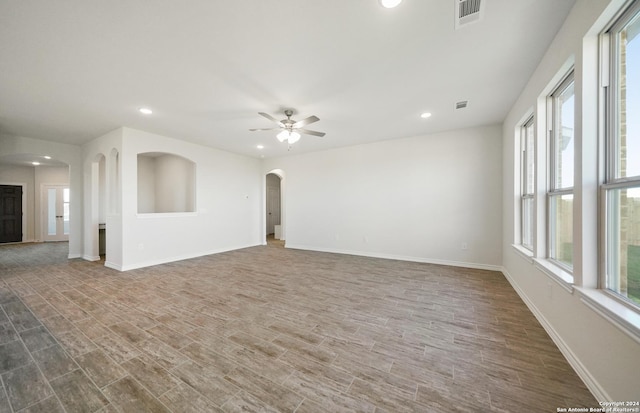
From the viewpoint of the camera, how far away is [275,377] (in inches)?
65.2

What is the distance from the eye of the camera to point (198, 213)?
5.79 m

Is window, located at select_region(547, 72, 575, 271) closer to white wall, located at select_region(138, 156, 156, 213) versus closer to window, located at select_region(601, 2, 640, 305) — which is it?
window, located at select_region(601, 2, 640, 305)

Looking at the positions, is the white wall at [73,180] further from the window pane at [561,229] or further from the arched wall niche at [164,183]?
the window pane at [561,229]

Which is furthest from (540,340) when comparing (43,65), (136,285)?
(43,65)

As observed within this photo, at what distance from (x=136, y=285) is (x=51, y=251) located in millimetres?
5629

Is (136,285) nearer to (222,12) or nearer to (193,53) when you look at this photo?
(193,53)

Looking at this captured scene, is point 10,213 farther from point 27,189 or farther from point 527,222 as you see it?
point 527,222

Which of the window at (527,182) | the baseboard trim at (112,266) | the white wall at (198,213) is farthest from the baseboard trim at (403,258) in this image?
the baseboard trim at (112,266)

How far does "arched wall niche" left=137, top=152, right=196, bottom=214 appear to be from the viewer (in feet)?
21.4

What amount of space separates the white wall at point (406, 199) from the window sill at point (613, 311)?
3215mm

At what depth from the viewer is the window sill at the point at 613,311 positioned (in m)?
1.20

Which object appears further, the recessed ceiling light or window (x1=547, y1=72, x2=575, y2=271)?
window (x1=547, y1=72, x2=575, y2=271)

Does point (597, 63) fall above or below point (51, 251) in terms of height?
above

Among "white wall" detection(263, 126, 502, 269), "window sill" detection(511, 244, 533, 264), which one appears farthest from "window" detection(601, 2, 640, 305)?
"white wall" detection(263, 126, 502, 269)
